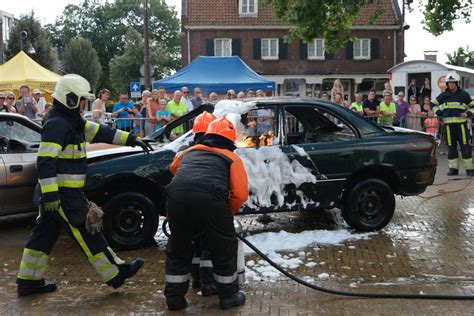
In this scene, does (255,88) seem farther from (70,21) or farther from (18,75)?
(70,21)

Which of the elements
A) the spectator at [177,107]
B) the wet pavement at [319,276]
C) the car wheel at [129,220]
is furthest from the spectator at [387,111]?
the car wheel at [129,220]

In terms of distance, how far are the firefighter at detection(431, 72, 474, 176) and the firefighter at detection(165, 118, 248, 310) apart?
848 cm

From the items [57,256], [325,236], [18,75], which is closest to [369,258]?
[325,236]

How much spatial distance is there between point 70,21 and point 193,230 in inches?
3098

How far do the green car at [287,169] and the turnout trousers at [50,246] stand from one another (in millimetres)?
1424

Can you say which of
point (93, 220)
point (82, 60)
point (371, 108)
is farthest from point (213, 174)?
point (82, 60)

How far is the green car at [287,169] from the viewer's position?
7.01m

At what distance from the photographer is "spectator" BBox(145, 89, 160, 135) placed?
13.6 m

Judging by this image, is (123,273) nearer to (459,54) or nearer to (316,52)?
(316,52)

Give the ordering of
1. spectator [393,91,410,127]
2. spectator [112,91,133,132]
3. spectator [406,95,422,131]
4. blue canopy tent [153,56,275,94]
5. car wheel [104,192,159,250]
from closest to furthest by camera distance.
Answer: car wheel [104,192,159,250] < spectator [112,91,133,132] < spectator [393,91,410,127] < spectator [406,95,422,131] < blue canopy tent [153,56,275,94]

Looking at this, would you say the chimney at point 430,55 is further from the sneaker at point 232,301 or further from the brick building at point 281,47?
the sneaker at point 232,301

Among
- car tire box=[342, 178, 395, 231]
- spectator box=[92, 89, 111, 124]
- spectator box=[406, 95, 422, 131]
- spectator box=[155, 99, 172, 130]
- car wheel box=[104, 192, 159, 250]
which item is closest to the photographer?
car wheel box=[104, 192, 159, 250]

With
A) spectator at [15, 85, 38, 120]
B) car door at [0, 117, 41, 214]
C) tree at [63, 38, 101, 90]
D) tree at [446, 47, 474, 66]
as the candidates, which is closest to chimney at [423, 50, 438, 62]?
spectator at [15, 85, 38, 120]

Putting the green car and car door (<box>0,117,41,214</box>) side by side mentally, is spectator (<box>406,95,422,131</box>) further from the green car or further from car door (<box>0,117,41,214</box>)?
car door (<box>0,117,41,214</box>)
